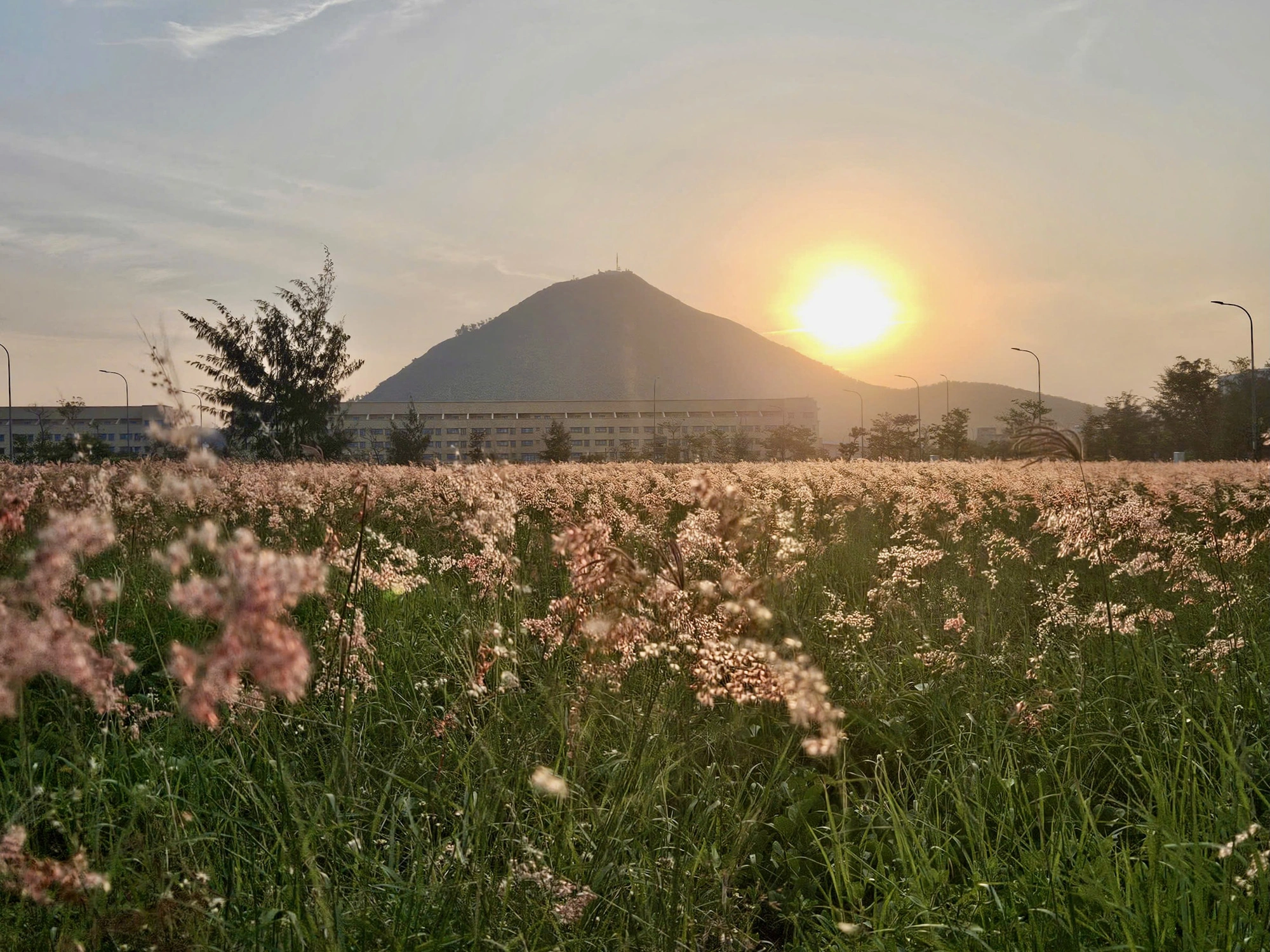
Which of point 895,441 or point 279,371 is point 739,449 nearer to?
point 895,441

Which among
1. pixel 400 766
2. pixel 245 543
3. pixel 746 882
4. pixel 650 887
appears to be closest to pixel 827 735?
pixel 650 887

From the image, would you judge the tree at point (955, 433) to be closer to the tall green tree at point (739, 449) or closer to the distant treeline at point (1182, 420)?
the distant treeline at point (1182, 420)

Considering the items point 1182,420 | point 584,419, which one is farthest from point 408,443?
point 584,419

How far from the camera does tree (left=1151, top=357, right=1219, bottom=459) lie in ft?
190

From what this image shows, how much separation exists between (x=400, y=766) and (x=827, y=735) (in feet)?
6.17

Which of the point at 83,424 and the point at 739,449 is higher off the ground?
the point at 83,424

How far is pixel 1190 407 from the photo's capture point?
60031 mm

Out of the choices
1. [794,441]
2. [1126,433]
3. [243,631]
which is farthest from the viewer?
[794,441]

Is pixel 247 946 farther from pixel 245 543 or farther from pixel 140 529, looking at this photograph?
pixel 140 529

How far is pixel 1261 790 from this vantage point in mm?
2732

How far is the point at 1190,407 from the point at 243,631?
2787 inches

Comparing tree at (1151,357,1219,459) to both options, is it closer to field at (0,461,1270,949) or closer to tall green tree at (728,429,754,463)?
tall green tree at (728,429,754,463)

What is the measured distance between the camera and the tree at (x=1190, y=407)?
58031mm

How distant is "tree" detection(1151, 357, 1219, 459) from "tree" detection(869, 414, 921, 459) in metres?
18.9
